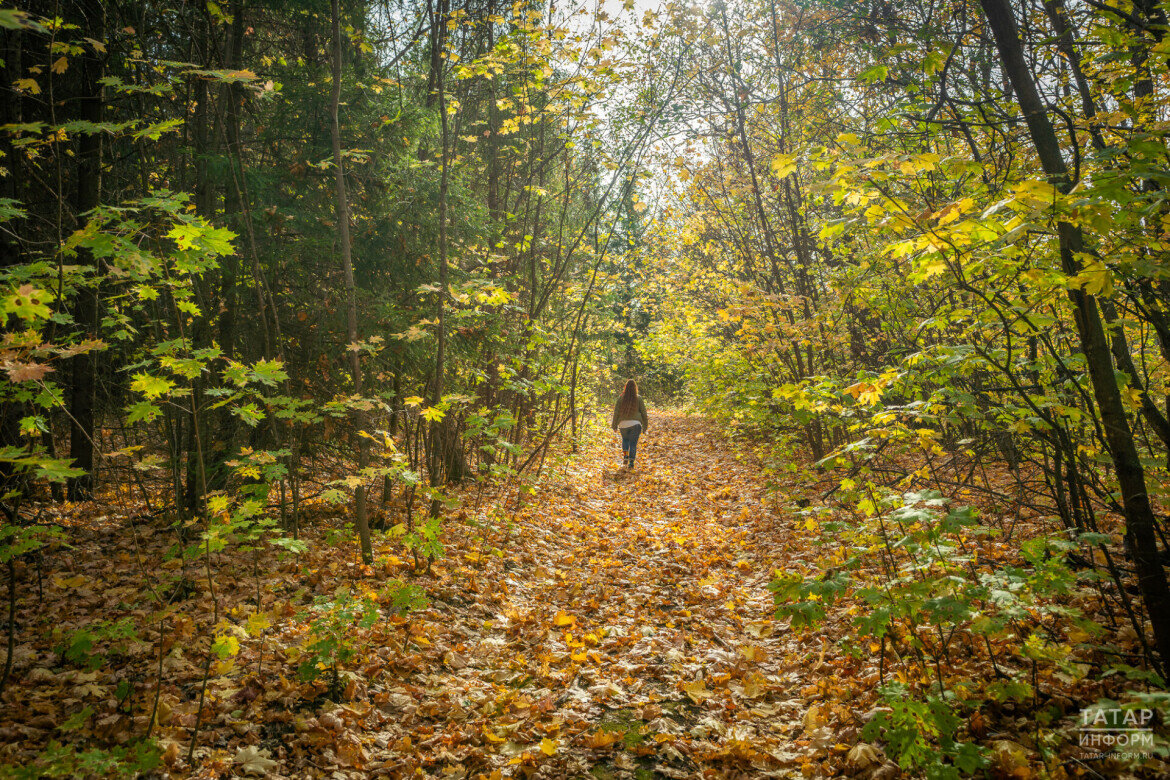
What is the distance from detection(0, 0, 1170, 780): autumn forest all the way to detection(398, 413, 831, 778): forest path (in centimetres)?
3

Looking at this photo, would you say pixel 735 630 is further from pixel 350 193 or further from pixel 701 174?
pixel 701 174

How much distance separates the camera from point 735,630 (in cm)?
451

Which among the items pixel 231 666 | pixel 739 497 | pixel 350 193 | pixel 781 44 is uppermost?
pixel 781 44

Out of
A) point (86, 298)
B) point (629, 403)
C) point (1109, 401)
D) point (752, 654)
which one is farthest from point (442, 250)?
point (629, 403)

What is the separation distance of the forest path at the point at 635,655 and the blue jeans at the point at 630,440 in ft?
10.2

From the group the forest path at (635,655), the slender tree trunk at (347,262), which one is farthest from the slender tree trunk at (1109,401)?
the slender tree trunk at (347,262)

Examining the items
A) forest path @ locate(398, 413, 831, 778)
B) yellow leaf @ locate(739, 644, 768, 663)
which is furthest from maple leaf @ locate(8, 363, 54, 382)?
yellow leaf @ locate(739, 644, 768, 663)

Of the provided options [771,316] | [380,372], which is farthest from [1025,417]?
[380,372]

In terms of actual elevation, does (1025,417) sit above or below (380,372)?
below

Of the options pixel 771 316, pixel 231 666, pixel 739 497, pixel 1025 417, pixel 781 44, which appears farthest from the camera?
pixel 739 497

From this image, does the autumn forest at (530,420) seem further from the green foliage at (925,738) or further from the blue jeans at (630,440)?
the blue jeans at (630,440)

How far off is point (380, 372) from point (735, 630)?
16.2 feet

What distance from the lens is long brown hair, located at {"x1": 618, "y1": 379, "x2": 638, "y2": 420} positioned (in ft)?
36.1

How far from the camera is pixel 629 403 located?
36.3ft
